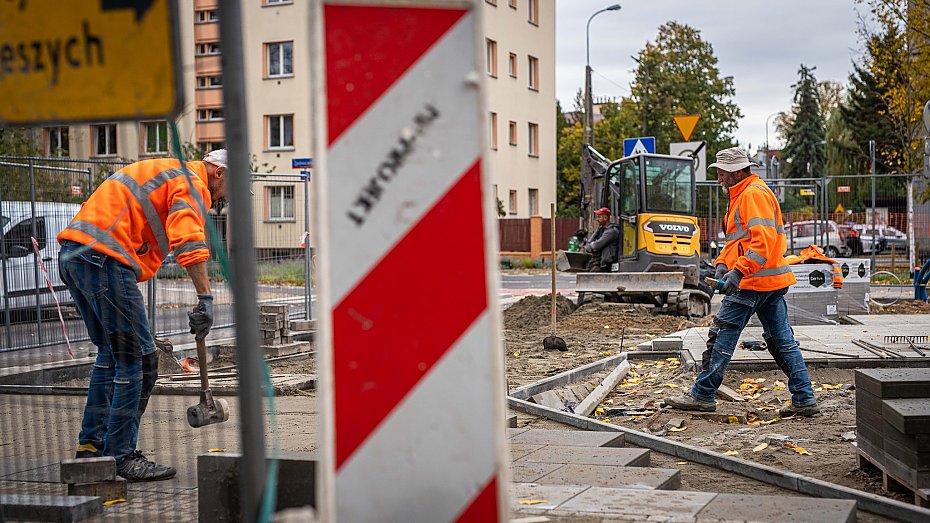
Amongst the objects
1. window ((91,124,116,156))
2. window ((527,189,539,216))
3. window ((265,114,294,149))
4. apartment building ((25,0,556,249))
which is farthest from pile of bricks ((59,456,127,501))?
window ((527,189,539,216))

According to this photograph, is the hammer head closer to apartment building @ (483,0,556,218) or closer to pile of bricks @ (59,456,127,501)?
pile of bricks @ (59,456,127,501)

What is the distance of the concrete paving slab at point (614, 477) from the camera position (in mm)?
5020

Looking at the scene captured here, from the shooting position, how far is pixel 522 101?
4519 centimetres

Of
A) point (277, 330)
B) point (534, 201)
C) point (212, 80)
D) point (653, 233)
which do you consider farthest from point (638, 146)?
point (534, 201)

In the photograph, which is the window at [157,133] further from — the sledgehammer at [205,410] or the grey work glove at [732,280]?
the grey work glove at [732,280]

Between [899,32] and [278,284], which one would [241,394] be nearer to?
[278,284]

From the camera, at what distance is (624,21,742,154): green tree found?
173 feet

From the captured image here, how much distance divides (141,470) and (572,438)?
2667 millimetres

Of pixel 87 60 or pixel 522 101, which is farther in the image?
pixel 522 101

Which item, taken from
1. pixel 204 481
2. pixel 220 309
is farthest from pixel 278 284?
pixel 204 481

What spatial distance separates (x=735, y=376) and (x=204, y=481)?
22.3ft

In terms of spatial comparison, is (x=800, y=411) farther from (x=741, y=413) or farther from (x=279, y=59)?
(x=279, y=59)

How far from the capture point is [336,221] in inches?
97.5

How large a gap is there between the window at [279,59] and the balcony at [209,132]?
2.98 metres
